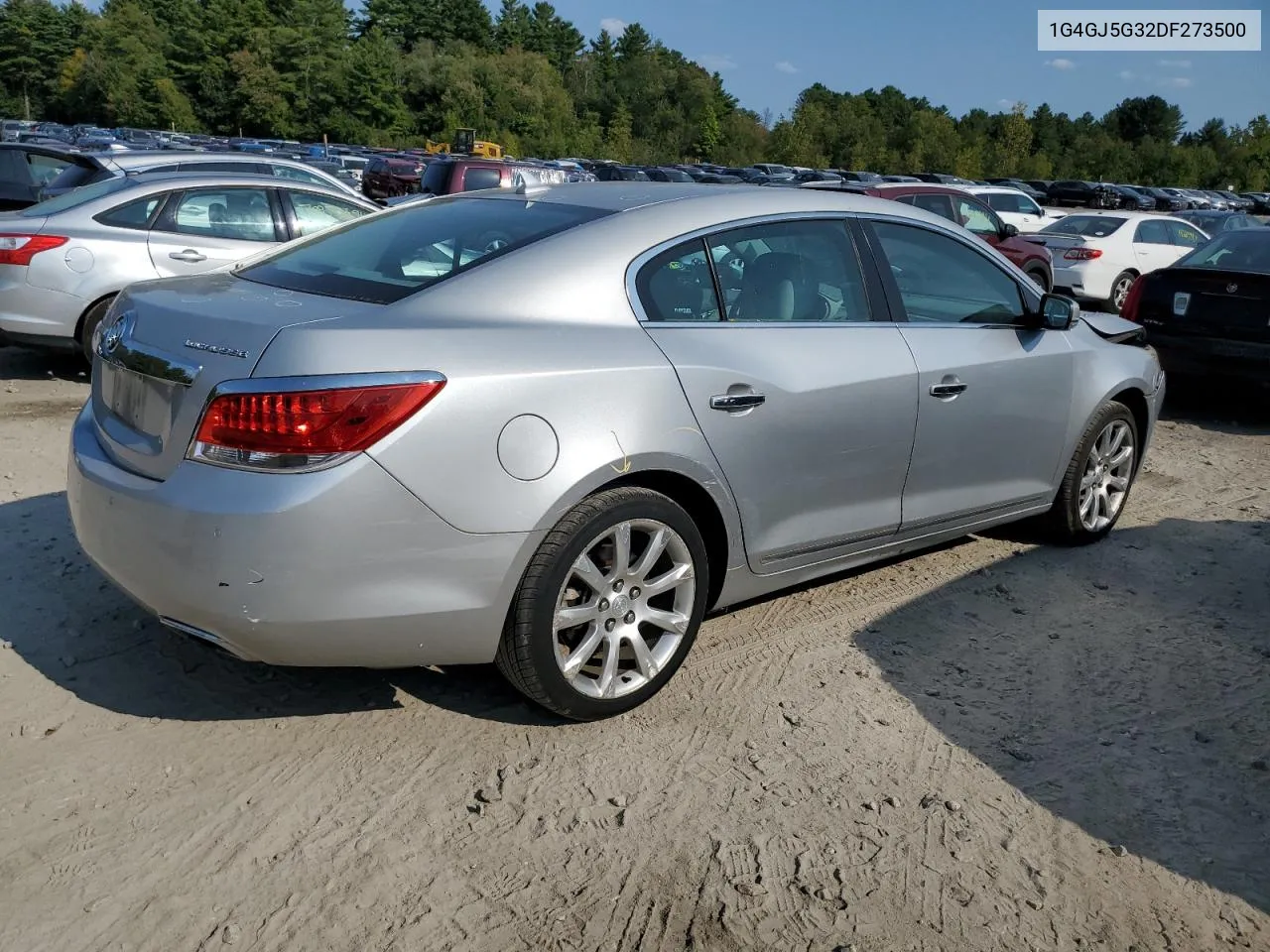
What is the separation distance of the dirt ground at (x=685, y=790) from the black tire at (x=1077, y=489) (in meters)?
0.69

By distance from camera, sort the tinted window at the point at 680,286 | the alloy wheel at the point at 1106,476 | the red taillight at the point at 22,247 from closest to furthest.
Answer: the tinted window at the point at 680,286 < the alloy wheel at the point at 1106,476 < the red taillight at the point at 22,247

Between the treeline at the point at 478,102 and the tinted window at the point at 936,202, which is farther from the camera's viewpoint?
the treeline at the point at 478,102

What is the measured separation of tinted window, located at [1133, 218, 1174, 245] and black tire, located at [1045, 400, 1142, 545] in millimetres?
11897

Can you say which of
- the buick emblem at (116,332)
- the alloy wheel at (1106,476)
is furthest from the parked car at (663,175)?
the buick emblem at (116,332)

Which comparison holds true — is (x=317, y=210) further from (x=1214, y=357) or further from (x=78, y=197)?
Result: (x=1214, y=357)

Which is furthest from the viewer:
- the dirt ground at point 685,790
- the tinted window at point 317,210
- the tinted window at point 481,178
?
the tinted window at point 481,178

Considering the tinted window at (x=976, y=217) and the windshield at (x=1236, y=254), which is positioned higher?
the windshield at (x=1236, y=254)

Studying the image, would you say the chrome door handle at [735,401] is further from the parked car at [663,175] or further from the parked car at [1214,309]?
the parked car at [663,175]

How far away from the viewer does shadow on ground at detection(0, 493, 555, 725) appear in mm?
3711

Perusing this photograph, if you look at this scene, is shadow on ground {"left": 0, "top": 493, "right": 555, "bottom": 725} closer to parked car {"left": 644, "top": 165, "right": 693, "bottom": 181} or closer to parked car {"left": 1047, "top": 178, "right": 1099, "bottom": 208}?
parked car {"left": 644, "top": 165, "right": 693, "bottom": 181}

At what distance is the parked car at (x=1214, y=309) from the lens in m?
8.49

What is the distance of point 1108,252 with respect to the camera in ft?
52.3

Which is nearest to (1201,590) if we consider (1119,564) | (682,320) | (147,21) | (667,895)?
(1119,564)

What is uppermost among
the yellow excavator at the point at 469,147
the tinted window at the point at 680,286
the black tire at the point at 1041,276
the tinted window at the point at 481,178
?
the tinted window at the point at 680,286
